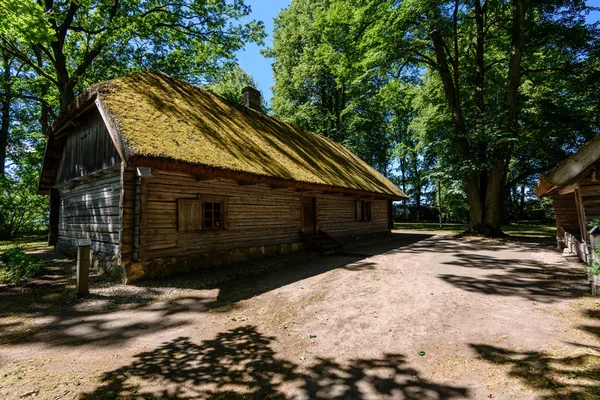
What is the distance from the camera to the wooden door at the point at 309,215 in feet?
43.0

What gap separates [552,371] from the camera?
10.0 ft

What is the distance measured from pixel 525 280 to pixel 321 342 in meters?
6.22

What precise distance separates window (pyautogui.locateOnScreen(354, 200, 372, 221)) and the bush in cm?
1454

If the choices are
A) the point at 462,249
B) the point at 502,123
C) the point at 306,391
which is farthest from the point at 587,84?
the point at 306,391

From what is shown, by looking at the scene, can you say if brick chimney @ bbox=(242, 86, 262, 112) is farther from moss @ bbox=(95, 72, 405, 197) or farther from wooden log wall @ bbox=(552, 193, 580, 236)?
wooden log wall @ bbox=(552, 193, 580, 236)

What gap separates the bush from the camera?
773 cm

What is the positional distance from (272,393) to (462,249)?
12222mm

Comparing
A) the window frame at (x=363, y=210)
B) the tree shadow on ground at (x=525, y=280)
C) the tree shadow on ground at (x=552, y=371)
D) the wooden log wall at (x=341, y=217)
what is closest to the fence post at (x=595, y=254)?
the tree shadow on ground at (x=525, y=280)

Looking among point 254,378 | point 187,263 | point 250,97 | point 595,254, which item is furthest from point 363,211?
point 254,378

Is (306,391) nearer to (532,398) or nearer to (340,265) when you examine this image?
(532,398)

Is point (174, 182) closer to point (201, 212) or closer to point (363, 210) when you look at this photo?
point (201, 212)

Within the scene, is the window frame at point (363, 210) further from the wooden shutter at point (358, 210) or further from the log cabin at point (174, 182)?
the log cabin at point (174, 182)

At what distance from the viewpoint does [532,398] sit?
105 inches

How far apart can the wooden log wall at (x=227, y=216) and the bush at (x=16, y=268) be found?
12.9 feet
